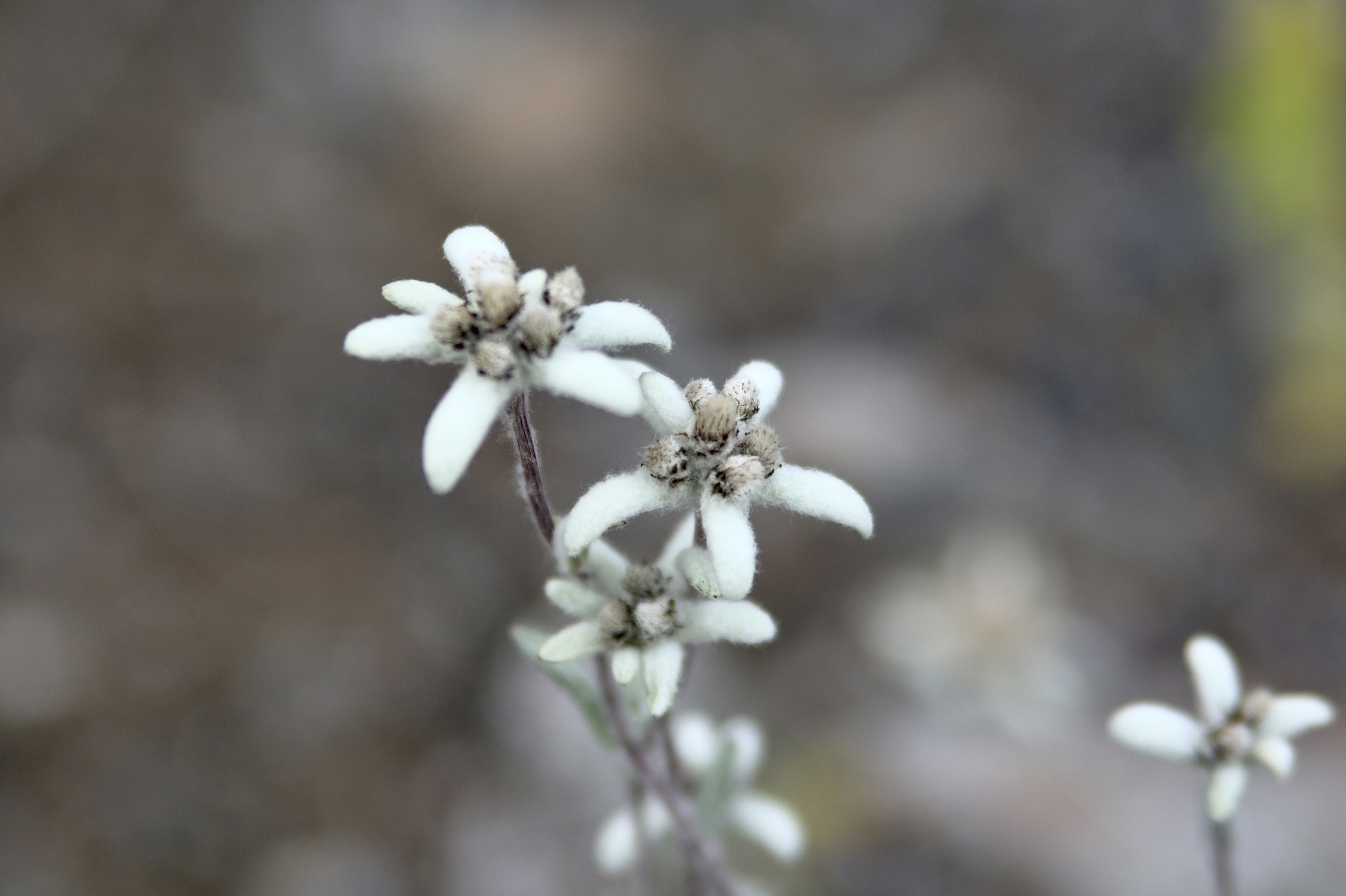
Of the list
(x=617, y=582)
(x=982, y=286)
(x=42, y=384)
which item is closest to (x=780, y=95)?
(x=982, y=286)

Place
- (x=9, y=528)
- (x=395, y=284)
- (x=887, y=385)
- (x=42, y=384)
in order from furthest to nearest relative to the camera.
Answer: (x=887, y=385) → (x=42, y=384) → (x=9, y=528) → (x=395, y=284)

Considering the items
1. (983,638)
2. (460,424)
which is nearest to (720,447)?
(460,424)

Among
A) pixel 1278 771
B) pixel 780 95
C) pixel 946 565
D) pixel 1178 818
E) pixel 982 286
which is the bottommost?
pixel 1278 771

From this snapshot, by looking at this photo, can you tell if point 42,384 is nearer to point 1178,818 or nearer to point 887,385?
point 887,385

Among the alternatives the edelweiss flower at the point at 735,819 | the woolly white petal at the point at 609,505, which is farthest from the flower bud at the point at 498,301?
the edelweiss flower at the point at 735,819

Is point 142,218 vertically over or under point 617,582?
over

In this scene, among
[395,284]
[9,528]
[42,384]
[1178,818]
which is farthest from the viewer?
[42,384]

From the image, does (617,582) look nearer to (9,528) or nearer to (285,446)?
(285,446)

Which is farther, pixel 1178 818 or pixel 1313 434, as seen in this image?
pixel 1313 434
